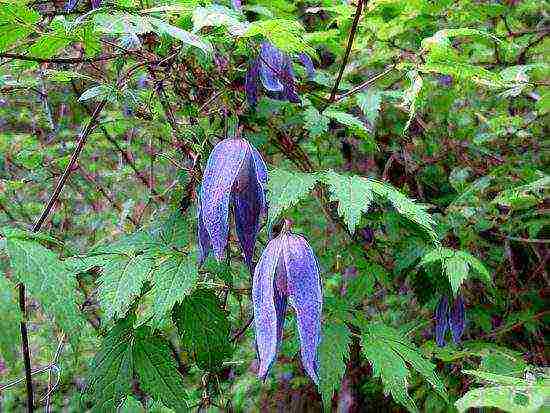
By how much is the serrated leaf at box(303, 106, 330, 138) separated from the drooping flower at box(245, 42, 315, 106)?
2.7 inches

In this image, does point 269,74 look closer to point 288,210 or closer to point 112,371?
point 288,210

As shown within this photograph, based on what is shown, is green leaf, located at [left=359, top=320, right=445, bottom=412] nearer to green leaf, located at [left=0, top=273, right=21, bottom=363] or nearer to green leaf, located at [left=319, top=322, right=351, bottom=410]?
green leaf, located at [left=319, top=322, right=351, bottom=410]

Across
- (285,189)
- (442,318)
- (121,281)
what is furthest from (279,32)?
(442,318)

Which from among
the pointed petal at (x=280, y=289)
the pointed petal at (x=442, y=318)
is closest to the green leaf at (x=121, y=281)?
the pointed petal at (x=280, y=289)

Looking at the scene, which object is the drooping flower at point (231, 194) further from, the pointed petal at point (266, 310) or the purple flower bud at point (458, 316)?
the purple flower bud at point (458, 316)

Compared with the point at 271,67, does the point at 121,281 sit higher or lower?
lower

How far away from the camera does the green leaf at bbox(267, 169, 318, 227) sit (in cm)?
88

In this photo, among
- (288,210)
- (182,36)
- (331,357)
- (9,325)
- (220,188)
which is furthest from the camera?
(288,210)

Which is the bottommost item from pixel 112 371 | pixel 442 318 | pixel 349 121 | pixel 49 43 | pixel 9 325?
pixel 442 318

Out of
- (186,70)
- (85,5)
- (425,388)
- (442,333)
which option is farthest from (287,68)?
(425,388)

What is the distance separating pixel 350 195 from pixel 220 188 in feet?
0.72

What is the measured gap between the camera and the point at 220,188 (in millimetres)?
892

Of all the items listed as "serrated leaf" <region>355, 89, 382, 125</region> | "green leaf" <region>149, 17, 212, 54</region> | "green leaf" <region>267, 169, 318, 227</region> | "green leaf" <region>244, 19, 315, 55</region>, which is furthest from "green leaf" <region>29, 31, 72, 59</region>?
"serrated leaf" <region>355, 89, 382, 125</region>

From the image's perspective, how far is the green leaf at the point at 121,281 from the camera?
87 cm
